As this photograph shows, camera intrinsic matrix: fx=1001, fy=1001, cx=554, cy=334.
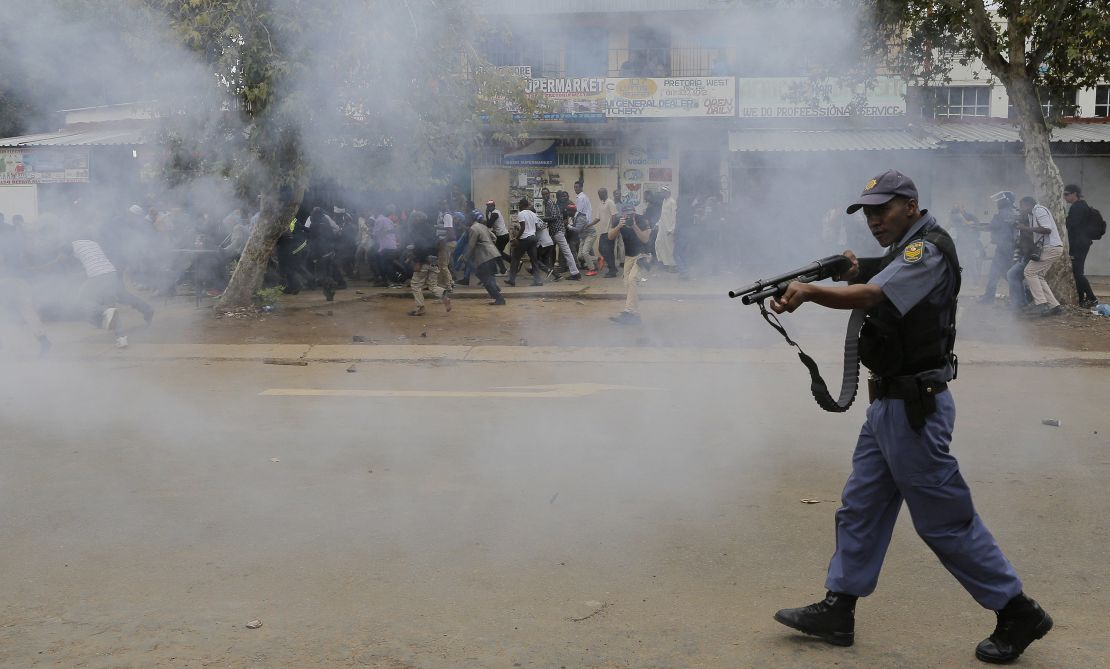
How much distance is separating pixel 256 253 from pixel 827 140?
756 centimetres

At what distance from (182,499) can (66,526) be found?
52 centimetres

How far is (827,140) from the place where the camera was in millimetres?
13414

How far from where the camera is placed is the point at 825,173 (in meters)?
15.7

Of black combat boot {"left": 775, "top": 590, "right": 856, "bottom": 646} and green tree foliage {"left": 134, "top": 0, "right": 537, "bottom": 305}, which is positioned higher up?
green tree foliage {"left": 134, "top": 0, "right": 537, "bottom": 305}

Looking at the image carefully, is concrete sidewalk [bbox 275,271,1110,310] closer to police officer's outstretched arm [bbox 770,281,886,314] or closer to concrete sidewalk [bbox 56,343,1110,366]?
concrete sidewalk [bbox 56,343,1110,366]

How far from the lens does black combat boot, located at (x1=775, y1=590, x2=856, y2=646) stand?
125 inches

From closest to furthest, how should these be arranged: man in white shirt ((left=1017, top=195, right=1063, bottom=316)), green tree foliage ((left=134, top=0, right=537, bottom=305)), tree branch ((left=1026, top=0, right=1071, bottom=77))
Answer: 1. green tree foliage ((left=134, top=0, right=537, bottom=305))
2. tree branch ((left=1026, top=0, right=1071, bottom=77))
3. man in white shirt ((left=1017, top=195, right=1063, bottom=316))

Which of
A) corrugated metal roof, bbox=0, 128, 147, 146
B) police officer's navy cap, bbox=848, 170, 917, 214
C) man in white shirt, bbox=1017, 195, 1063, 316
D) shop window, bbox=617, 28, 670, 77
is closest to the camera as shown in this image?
police officer's navy cap, bbox=848, 170, 917, 214

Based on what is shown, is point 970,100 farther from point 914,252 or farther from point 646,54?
point 914,252

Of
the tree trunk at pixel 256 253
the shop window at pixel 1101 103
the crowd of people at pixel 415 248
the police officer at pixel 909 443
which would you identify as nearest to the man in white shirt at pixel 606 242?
the crowd of people at pixel 415 248

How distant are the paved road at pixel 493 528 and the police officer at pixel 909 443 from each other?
179 mm

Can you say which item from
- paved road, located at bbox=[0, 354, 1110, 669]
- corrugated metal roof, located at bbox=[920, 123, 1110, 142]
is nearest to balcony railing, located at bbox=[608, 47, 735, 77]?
paved road, located at bbox=[0, 354, 1110, 669]

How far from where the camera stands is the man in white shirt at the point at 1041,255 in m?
10.6

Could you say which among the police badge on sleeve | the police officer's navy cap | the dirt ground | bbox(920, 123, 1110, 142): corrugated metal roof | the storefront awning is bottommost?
the dirt ground
